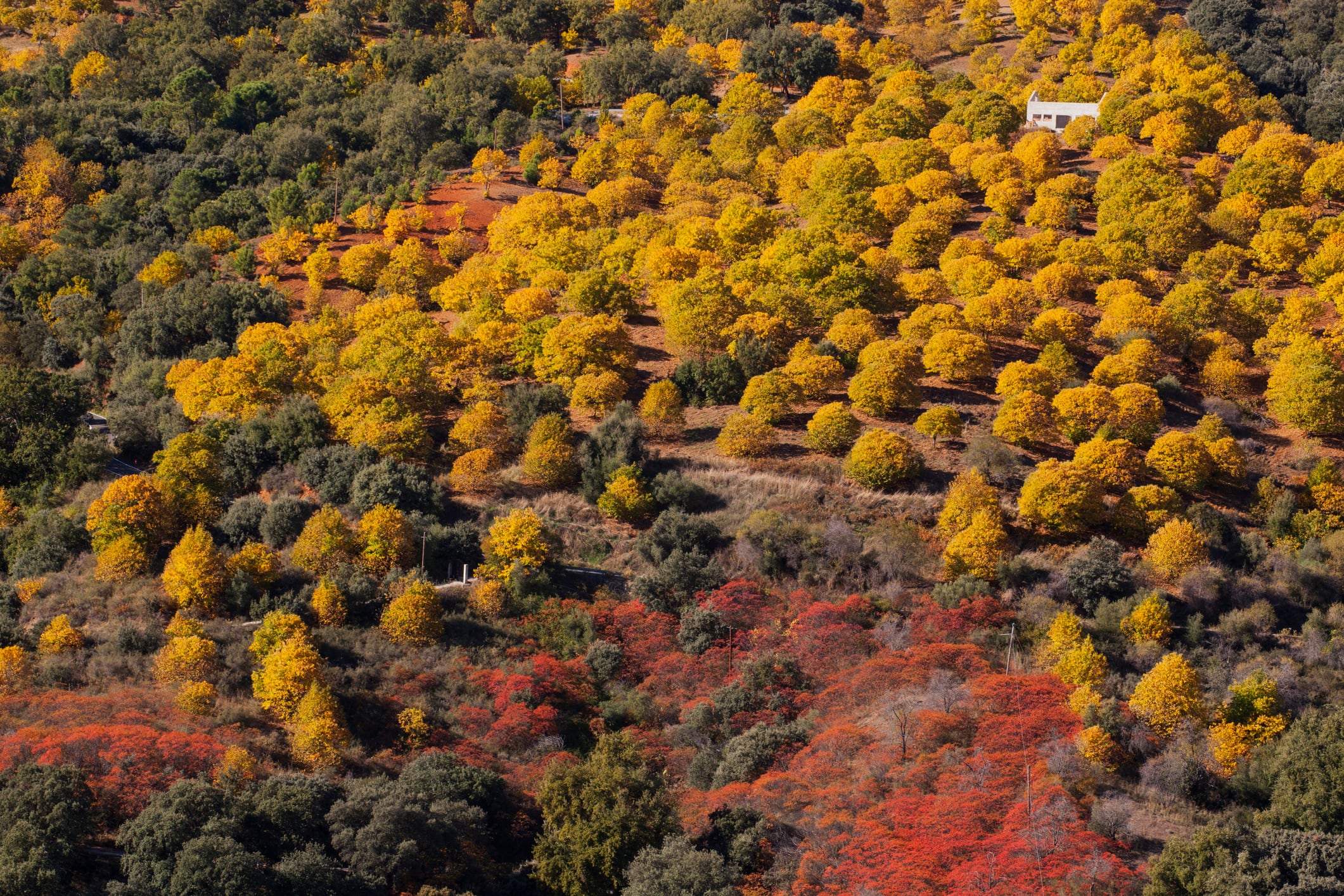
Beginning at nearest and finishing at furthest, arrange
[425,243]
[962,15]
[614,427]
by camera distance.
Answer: [614,427]
[425,243]
[962,15]

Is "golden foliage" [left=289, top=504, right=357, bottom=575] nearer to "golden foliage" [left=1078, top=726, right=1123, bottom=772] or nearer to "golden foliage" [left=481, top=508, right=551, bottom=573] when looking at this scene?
"golden foliage" [left=481, top=508, right=551, bottom=573]

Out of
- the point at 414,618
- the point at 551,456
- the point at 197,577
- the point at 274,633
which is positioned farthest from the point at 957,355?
the point at 197,577

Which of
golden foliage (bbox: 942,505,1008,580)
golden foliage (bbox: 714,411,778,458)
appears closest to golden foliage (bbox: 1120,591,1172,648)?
golden foliage (bbox: 942,505,1008,580)

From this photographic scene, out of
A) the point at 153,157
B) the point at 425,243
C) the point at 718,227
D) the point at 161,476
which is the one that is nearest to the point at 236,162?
the point at 153,157

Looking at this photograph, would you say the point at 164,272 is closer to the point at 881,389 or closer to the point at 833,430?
the point at 833,430

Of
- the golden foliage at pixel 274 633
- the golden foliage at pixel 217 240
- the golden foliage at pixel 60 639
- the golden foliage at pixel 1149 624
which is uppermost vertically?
the golden foliage at pixel 217 240

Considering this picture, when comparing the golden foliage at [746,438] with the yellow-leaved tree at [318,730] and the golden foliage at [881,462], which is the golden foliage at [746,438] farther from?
the yellow-leaved tree at [318,730]

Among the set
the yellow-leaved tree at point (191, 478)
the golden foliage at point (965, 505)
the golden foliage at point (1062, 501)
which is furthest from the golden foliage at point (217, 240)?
the golden foliage at point (1062, 501)

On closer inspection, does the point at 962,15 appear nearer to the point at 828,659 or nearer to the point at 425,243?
the point at 425,243
